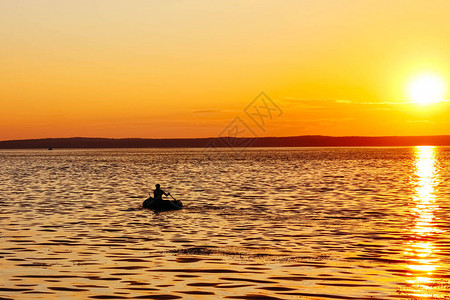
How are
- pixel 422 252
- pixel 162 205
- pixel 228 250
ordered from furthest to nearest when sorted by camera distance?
pixel 162 205 < pixel 228 250 < pixel 422 252

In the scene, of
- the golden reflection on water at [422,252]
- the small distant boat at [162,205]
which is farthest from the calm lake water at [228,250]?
the small distant boat at [162,205]

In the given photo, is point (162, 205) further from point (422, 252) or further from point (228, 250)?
point (422, 252)

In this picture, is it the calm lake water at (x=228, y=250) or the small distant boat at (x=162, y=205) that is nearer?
the calm lake water at (x=228, y=250)

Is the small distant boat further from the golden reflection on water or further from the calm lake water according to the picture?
the golden reflection on water

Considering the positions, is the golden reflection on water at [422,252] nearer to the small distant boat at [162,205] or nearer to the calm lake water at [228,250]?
the calm lake water at [228,250]

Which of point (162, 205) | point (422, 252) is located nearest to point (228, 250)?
point (422, 252)

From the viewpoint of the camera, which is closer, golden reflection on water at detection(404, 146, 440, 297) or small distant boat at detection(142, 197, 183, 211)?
golden reflection on water at detection(404, 146, 440, 297)

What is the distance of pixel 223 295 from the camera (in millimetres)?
17844

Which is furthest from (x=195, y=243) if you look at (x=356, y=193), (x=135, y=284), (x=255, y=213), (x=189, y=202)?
(x=356, y=193)

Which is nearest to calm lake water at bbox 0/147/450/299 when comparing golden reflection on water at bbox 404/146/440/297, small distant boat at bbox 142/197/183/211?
golden reflection on water at bbox 404/146/440/297

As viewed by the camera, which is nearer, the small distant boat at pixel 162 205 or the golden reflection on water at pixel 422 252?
the golden reflection on water at pixel 422 252

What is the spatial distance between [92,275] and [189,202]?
99.6ft

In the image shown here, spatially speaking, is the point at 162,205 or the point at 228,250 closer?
the point at 228,250

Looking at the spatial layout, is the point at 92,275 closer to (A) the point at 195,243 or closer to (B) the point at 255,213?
(A) the point at 195,243
